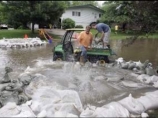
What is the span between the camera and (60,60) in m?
12.0

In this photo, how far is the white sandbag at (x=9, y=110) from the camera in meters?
5.84

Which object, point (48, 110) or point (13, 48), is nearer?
point (48, 110)

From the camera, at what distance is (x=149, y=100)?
23.2 ft

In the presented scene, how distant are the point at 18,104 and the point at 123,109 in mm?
2415

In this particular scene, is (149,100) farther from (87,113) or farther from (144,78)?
(144,78)

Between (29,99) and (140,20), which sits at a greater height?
(140,20)

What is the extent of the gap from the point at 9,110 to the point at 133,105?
2.87 m

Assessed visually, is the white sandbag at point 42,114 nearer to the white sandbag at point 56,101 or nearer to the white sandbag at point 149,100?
the white sandbag at point 56,101

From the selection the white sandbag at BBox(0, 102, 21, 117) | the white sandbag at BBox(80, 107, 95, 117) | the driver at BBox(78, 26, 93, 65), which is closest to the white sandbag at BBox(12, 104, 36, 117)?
the white sandbag at BBox(0, 102, 21, 117)

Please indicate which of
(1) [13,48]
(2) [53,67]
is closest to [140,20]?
(2) [53,67]

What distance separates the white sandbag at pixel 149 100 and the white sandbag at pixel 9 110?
3038 mm

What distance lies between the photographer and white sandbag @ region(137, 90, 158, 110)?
688 cm

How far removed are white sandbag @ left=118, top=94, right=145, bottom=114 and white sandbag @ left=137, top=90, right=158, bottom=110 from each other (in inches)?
7.2

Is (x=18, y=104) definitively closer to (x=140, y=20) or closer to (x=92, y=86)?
(x=92, y=86)
